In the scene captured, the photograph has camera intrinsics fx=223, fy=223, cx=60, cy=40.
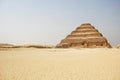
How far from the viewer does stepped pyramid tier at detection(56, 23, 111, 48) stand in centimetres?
10481

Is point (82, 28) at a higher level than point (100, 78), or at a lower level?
higher

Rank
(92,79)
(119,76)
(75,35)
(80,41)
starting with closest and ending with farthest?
1. (92,79)
2. (119,76)
3. (80,41)
4. (75,35)

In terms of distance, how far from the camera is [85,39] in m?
109

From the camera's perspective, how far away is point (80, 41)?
10781 centimetres

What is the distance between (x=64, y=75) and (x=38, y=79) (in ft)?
4.48

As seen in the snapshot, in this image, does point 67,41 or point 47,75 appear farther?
point 67,41

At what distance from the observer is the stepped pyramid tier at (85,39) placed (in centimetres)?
10481

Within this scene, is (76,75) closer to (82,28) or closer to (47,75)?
(47,75)

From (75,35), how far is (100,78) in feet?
350

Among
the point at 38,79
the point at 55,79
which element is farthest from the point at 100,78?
the point at 38,79

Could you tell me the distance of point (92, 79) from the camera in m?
9.14

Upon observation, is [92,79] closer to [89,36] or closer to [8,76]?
[8,76]

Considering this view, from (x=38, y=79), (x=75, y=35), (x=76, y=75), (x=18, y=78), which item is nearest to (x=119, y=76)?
(x=76, y=75)

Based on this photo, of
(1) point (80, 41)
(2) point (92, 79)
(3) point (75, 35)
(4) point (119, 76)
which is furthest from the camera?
(3) point (75, 35)
